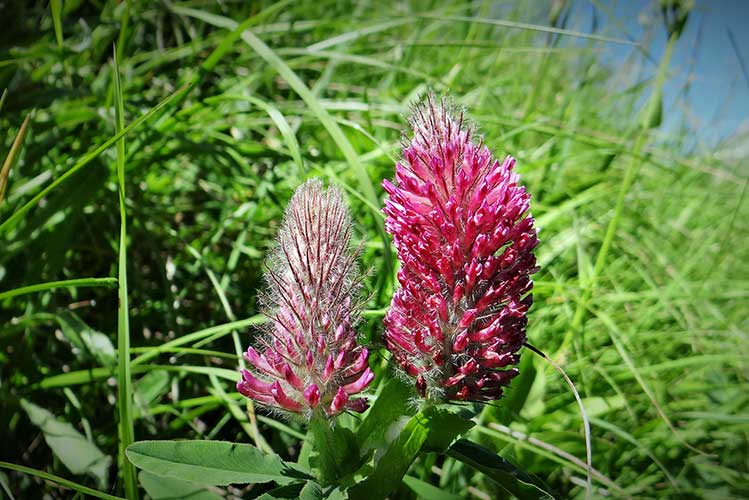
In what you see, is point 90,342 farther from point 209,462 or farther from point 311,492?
point 311,492

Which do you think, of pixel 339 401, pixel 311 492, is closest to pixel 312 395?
pixel 339 401

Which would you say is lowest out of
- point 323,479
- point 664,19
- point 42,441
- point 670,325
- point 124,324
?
point 42,441

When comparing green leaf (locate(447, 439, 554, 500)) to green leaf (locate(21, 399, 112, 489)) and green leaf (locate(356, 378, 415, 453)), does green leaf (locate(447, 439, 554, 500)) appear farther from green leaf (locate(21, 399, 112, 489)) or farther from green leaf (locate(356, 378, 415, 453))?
green leaf (locate(21, 399, 112, 489))

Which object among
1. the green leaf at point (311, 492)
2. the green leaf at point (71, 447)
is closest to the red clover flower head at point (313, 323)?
the green leaf at point (311, 492)

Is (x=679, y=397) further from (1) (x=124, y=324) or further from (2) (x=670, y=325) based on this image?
(1) (x=124, y=324)

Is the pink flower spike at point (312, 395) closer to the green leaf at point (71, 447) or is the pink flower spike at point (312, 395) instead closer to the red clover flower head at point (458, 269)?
the red clover flower head at point (458, 269)

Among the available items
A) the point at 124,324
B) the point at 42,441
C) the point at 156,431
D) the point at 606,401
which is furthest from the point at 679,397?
the point at 42,441
